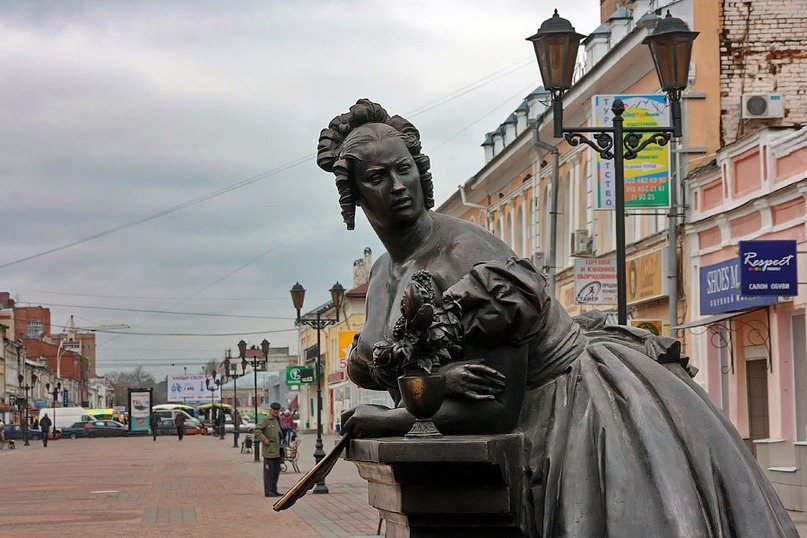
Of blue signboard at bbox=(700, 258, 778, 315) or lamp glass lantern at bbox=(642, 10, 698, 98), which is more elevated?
lamp glass lantern at bbox=(642, 10, 698, 98)

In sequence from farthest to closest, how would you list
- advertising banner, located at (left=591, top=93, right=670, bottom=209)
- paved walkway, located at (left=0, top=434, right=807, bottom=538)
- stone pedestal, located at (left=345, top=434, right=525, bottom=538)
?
advertising banner, located at (left=591, top=93, right=670, bottom=209), paved walkway, located at (left=0, top=434, right=807, bottom=538), stone pedestal, located at (left=345, top=434, right=525, bottom=538)

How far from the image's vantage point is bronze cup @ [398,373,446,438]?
253 cm

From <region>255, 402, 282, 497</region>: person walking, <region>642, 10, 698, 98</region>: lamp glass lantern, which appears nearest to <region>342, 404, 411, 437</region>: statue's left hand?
<region>642, 10, 698, 98</region>: lamp glass lantern

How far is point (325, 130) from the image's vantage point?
300 centimetres

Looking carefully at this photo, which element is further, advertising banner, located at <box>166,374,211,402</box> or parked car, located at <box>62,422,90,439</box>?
advertising banner, located at <box>166,374,211,402</box>

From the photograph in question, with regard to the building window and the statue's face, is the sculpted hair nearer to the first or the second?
the statue's face

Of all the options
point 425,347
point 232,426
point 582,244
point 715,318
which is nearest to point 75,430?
point 232,426

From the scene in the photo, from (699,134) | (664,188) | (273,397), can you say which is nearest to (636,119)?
(664,188)

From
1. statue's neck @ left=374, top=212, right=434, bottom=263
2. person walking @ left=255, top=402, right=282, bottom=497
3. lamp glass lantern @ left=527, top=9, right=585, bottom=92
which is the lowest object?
person walking @ left=255, top=402, right=282, bottom=497

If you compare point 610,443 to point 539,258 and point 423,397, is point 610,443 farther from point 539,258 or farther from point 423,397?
point 539,258

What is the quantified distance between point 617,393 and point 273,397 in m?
127

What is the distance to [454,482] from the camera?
2537mm

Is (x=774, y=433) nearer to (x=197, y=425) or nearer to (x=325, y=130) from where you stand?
(x=325, y=130)

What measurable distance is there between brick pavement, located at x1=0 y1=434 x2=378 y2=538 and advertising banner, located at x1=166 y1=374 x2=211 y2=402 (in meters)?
81.0
